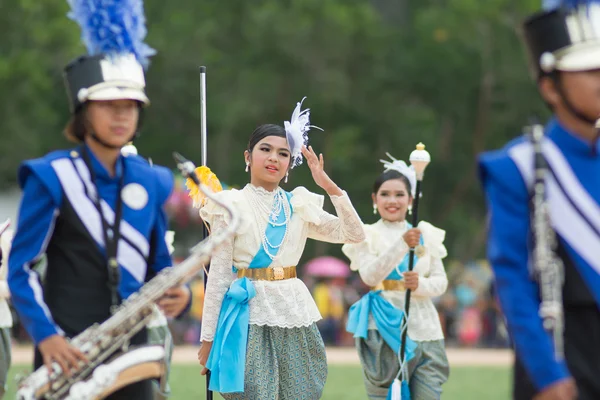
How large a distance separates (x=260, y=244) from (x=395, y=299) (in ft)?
6.85

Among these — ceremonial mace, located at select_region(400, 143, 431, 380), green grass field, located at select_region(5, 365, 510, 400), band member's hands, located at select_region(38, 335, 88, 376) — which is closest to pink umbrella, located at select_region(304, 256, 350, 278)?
green grass field, located at select_region(5, 365, 510, 400)

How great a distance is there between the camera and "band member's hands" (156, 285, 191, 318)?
5359 millimetres

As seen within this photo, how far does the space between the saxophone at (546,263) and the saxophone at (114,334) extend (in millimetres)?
1294

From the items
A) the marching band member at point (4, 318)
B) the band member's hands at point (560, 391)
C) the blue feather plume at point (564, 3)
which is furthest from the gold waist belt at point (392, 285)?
the band member's hands at point (560, 391)

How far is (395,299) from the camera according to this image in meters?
9.60

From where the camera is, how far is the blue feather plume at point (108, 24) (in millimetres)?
5469

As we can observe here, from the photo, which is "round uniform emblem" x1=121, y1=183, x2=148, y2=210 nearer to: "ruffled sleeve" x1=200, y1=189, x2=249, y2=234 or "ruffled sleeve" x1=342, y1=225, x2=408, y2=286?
"ruffled sleeve" x1=200, y1=189, x2=249, y2=234

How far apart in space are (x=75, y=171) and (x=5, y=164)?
2809 centimetres

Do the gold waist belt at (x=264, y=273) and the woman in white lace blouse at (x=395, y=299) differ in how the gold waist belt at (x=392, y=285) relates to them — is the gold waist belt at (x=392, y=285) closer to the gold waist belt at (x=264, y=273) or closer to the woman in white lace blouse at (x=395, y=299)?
the woman in white lace blouse at (x=395, y=299)

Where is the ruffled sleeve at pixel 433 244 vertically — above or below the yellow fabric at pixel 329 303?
above

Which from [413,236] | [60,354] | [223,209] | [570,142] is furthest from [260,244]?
[570,142]

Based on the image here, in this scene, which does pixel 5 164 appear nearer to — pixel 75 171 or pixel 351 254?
pixel 351 254

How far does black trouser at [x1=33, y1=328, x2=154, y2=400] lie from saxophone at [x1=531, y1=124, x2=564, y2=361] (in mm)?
1661

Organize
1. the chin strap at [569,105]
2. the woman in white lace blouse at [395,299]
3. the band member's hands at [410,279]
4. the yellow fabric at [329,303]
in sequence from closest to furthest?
the chin strap at [569,105] < the band member's hands at [410,279] < the woman in white lace blouse at [395,299] < the yellow fabric at [329,303]
